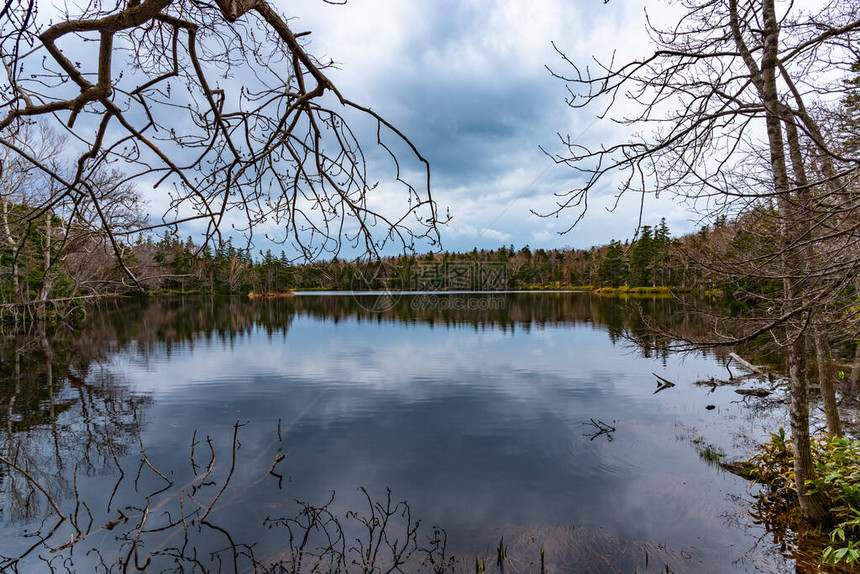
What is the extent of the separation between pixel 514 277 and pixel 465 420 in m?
96.7

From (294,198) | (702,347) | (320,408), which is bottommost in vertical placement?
(320,408)

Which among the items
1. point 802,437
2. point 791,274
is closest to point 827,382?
point 802,437

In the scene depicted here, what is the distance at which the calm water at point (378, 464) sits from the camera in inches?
248

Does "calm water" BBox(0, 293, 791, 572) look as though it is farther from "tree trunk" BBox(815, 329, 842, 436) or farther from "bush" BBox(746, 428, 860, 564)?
"tree trunk" BBox(815, 329, 842, 436)

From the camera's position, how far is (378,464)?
31.6 feet

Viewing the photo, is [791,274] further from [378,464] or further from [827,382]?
[378,464]

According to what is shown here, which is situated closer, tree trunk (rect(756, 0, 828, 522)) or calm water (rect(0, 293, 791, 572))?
tree trunk (rect(756, 0, 828, 522))

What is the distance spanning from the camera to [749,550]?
600cm

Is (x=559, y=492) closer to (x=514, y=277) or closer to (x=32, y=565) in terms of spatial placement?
(x=32, y=565)

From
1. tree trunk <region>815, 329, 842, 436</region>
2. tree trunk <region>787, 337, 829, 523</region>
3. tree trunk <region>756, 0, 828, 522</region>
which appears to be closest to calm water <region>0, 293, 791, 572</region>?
tree trunk <region>787, 337, 829, 523</region>

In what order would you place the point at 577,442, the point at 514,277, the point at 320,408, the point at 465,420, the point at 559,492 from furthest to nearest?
the point at 514,277 < the point at 320,408 < the point at 465,420 < the point at 577,442 < the point at 559,492

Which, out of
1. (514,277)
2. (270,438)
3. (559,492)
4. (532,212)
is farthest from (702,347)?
(514,277)

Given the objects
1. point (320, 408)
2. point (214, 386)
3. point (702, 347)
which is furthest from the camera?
point (214, 386)

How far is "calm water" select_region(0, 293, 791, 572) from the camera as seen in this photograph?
20.6ft
